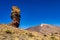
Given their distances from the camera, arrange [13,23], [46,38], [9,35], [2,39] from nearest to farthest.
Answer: [2,39] < [9,35] < [46,38] < [13,23]

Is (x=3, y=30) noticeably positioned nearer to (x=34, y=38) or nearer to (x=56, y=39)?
(x=34, y=38)

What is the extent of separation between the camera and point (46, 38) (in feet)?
123

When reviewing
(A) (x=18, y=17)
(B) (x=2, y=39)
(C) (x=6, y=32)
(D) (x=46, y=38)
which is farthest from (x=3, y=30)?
(A) (x=18, y=17)

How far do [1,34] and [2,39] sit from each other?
223 centimetres

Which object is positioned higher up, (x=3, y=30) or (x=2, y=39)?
(x=3, y=30)

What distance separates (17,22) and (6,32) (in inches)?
443

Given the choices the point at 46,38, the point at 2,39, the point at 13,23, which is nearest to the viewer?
the point at 2,39

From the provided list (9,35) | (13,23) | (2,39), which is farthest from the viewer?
(13,23)

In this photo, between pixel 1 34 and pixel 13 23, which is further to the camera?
pixel 13 23

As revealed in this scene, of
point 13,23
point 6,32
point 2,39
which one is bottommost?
point 2,39

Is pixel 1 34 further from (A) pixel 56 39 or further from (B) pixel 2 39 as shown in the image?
Answer: (A) pixel 56 39

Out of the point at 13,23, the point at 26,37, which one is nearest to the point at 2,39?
the point at 26,37

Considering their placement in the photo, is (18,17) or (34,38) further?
(18,17)

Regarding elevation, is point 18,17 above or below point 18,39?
above
